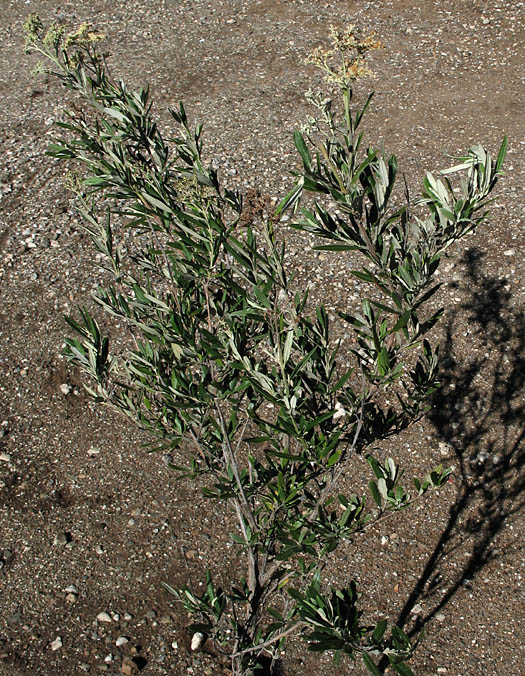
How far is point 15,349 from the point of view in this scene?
6.29 m

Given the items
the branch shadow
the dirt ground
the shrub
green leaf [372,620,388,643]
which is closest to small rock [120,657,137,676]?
the dirt ground

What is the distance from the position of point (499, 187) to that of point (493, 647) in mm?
4870

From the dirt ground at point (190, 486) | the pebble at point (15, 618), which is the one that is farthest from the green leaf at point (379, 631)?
the pebble at point (15, 618)

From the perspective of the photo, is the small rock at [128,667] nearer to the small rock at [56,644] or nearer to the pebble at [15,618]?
the small rock at [56,644]

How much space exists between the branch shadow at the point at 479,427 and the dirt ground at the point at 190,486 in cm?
1

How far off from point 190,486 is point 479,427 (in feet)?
7.00

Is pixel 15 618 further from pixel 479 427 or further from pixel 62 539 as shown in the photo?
pixel 479 427

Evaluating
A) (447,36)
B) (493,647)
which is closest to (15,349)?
(493,647)

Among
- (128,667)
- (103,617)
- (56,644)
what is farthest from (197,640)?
(56,644)

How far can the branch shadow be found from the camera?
14.8 ft

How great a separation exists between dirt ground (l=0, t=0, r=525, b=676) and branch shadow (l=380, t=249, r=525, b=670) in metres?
0.01

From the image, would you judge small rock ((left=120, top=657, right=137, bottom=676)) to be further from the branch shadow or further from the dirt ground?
the branch shadow

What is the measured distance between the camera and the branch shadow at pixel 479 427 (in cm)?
452

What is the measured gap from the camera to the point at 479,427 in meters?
5.30
